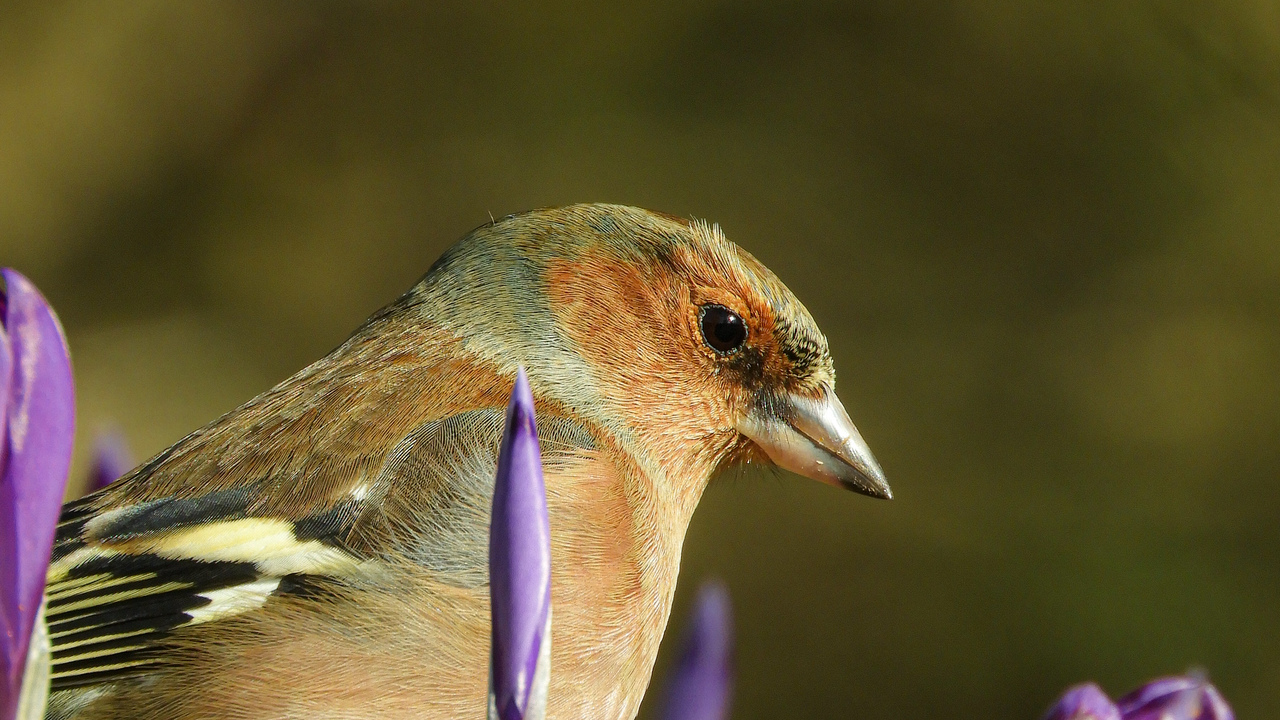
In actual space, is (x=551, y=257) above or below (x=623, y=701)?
above

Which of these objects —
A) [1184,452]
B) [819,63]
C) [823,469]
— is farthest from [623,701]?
[819,63]

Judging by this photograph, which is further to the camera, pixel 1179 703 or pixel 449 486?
pixel 449 486

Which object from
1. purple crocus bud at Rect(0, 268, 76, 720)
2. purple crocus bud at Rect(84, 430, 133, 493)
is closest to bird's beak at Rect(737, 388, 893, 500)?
purple crocus bud at Rect(84, 430, 133, 493)

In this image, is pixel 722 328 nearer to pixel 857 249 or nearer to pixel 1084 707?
pixel 1084 707

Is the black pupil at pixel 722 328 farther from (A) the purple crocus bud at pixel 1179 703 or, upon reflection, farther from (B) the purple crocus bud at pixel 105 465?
(A) the purple crocus bud at pixel 1179 703

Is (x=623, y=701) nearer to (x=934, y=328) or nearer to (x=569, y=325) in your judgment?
(x=569, y=325)

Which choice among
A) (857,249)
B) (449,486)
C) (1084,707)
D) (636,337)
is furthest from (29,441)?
(857,249)
